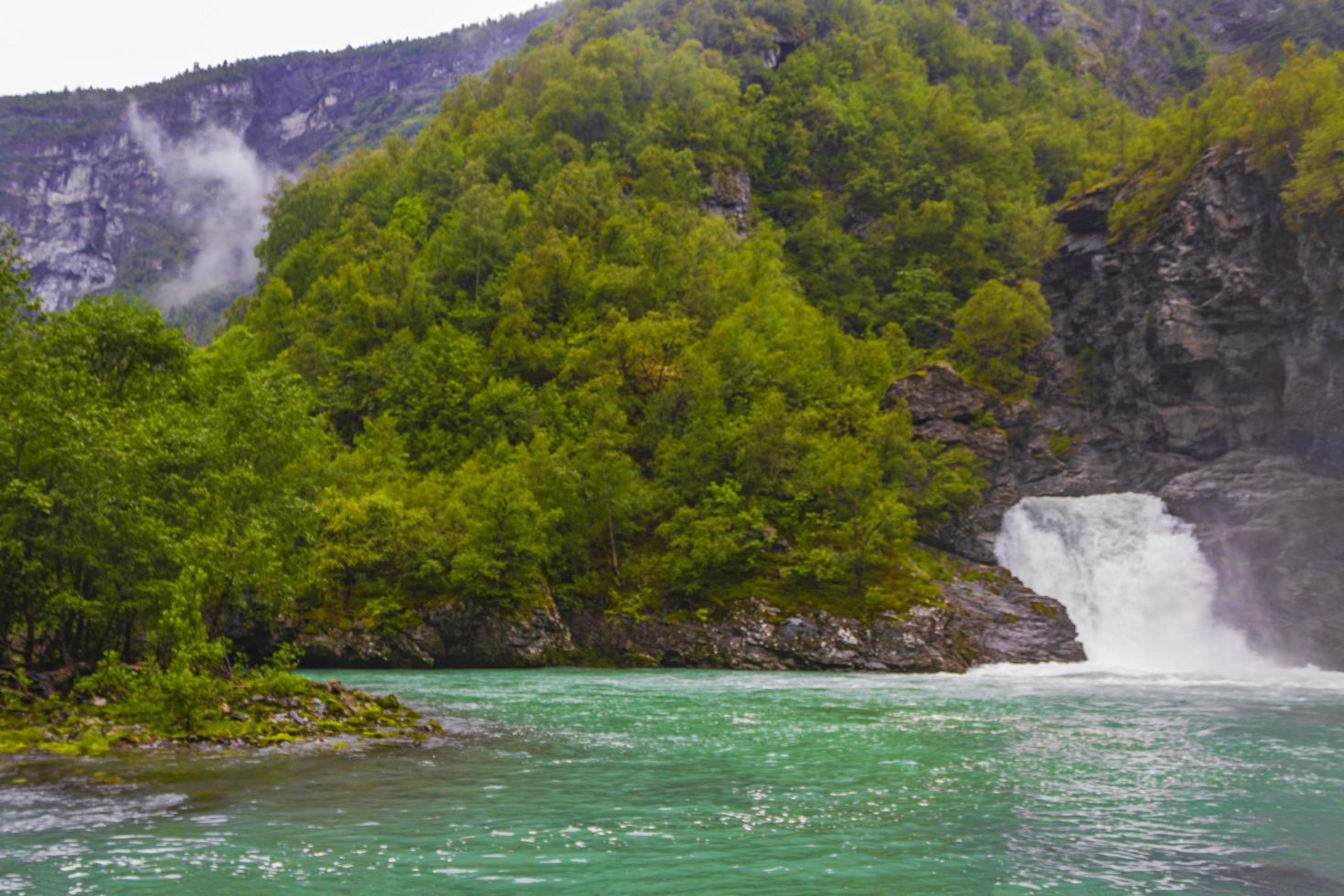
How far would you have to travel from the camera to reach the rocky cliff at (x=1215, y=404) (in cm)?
5762

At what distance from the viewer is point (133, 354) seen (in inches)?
1359

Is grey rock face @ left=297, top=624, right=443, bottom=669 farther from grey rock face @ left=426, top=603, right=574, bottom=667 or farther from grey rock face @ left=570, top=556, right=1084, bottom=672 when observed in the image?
grey rock face @ left=570, top=556, right=1084, bottom=672

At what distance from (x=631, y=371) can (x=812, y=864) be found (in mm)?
58761

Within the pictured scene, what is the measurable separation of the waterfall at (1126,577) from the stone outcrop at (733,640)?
4507 mm

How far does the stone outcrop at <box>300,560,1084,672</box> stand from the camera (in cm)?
4878

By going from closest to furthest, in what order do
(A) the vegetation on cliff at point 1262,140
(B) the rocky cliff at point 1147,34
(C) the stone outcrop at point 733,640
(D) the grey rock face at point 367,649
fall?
(C) the stone outcrop at point 733,640 < (D) the grey rock face at point 367,649 < (A) the vegetation on cliff at point 1262,140 < (B) the rocky cliff at point 1147,34

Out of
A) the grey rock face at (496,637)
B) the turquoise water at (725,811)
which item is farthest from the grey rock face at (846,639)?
the turquoise water at (725,811)

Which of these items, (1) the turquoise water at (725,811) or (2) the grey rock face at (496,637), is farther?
(2) the grey rock face at (496,637)

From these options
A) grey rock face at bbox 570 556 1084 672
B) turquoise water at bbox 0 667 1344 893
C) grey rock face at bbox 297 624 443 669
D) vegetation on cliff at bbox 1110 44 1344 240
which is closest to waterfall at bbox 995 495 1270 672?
grey rock face at bbox 570 556 1084 672

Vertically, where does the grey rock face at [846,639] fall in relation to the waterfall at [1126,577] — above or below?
below

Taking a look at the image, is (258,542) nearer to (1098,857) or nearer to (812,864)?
(812,864)

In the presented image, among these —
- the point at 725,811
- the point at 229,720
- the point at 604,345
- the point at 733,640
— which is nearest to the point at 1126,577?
the point at 733,640

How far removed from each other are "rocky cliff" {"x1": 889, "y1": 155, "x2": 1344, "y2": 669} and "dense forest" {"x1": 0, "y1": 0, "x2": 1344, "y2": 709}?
3108 millimetres

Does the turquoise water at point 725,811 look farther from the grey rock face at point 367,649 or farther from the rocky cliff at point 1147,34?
the rocky cliff at point 1147,34
